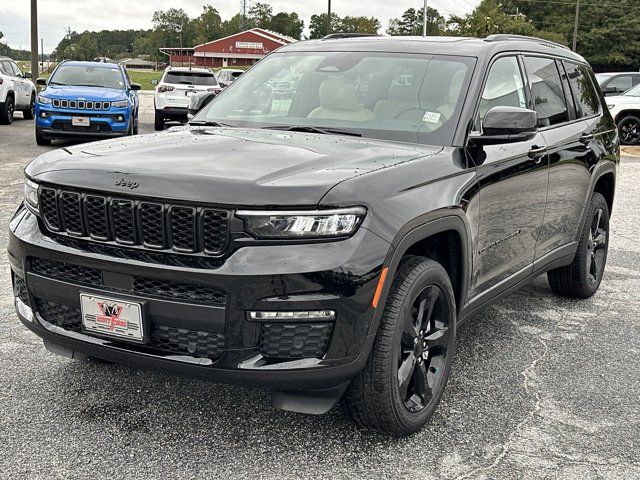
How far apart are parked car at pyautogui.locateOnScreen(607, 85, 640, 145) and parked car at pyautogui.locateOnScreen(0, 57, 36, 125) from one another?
551 inches

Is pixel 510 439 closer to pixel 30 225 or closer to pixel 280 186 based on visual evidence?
pixel 280 186

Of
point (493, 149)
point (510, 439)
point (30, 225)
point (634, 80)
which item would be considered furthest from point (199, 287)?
point (634, 80)

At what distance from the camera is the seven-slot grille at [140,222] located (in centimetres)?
286

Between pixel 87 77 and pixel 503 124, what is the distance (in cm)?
1290

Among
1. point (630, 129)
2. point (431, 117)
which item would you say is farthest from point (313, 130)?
point (630, 129)

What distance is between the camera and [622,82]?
21.6 meters

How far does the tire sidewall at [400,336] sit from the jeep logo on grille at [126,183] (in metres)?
1.13

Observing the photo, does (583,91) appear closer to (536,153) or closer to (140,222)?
(536,153)

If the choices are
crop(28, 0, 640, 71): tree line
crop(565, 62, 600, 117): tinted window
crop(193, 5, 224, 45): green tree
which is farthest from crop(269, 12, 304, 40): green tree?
crop(565, 62, 600, 117): tinted window

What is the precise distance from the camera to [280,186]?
9.38ft

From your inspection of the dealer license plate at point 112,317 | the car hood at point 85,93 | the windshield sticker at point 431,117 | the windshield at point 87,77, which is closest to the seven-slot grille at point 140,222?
the dealer license plate at point 112,317

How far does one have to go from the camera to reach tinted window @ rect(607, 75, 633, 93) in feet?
70.5

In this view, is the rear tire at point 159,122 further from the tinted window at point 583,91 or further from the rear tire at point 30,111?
the tinted window at point 583,91

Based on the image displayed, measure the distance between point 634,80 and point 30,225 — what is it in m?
21.2
